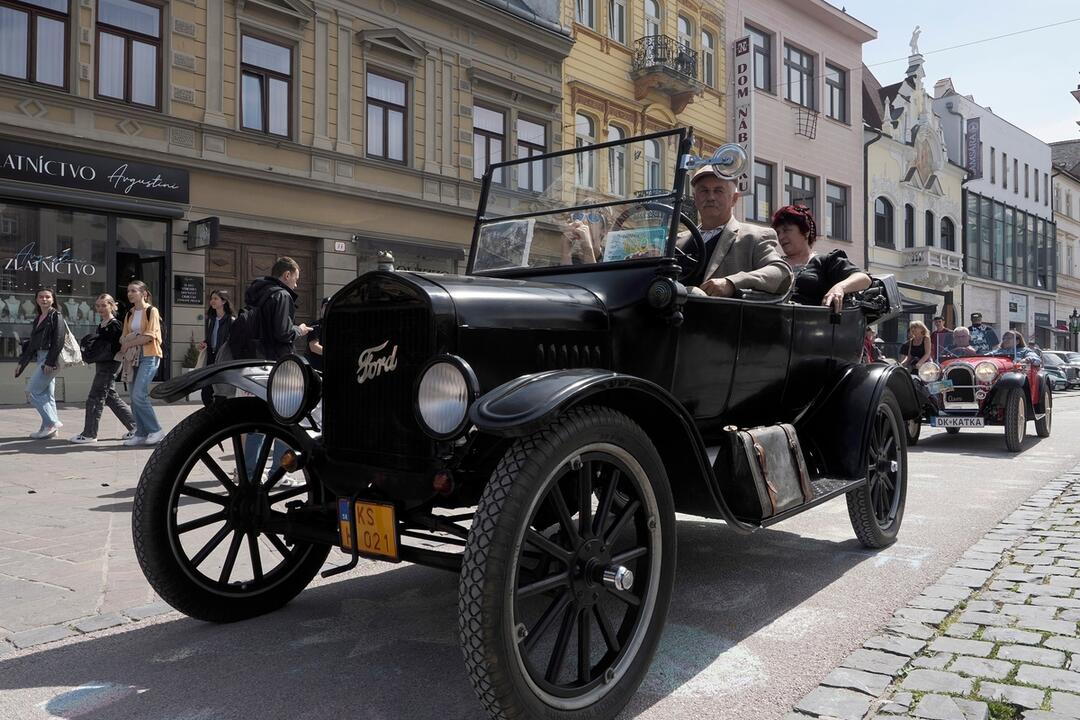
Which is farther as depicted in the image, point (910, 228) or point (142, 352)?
point (910, 228)

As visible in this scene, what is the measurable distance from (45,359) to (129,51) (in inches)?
237

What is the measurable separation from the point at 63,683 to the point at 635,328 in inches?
88.3

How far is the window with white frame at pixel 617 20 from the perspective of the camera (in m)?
19.8

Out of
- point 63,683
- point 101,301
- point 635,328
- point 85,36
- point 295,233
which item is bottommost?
point 63,683

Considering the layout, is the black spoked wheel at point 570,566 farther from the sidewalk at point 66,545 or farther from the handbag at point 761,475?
the sidewalk at point 66,545

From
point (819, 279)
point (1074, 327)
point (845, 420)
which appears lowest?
point (845, 420)

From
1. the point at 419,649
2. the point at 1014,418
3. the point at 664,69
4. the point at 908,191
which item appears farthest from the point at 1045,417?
the point at 908,191

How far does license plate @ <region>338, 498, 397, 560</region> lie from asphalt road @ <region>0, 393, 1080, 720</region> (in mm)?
422

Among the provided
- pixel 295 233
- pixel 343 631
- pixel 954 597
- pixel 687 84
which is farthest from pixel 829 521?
pixel 687 84

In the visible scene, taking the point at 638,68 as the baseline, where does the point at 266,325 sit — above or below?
below

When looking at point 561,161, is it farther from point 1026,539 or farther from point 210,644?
point 1026,539

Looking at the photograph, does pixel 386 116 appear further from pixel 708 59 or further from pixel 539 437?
pixel 539 437

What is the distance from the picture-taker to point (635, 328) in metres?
3.17

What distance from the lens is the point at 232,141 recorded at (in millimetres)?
13414
